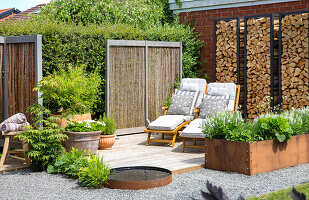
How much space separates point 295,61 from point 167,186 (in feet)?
15.8

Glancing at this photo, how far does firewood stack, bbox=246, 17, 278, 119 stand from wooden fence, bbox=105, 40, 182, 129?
1768 mm

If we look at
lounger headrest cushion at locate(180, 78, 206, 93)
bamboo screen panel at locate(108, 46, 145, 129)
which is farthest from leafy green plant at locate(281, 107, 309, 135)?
bamboo screen panel at locate(108, 46, 145, 129)

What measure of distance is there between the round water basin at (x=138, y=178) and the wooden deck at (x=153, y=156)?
26 cm

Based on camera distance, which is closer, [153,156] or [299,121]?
[299,121]

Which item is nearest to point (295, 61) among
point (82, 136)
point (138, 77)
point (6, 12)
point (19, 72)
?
point (138, 77)

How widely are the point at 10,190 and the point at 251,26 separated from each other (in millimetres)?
6208

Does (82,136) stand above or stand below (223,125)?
below

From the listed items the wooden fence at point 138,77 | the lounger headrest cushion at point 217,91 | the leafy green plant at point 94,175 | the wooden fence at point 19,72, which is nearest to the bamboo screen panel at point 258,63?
the lounger headrest cushion at point 217,91

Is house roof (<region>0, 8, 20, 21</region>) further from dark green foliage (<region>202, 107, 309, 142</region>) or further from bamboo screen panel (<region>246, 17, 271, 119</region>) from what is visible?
dark green foliage (<region>202, 107, 309, 142</region>)

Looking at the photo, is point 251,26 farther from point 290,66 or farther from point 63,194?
point 63,194

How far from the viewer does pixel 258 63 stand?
9430 millimetres

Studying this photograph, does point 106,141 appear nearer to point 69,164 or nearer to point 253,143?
point 69,164

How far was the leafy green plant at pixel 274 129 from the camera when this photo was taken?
6.10 m

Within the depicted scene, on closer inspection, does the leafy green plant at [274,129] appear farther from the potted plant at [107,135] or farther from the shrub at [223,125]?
the potted plant at [107,135]
